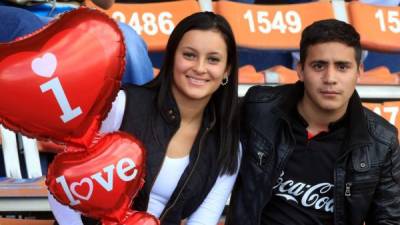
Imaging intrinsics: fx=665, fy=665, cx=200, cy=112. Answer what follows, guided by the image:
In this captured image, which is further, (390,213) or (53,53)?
(390,213)

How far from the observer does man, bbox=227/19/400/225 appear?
158 centimetres

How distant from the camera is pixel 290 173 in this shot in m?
1.62

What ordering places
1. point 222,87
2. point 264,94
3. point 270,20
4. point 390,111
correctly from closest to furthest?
point 222,87
point 264,94
point 390,111
point 270,20

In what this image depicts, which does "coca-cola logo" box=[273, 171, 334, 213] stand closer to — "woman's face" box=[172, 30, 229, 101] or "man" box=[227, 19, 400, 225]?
"man" box=[227, 19, 400, 225]

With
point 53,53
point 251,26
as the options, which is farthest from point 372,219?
point 251,26

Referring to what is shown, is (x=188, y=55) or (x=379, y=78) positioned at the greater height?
(x=379, y=78)

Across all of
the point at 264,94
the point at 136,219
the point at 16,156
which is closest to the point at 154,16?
the point at 16,156

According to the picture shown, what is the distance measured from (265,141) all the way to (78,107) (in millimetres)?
567

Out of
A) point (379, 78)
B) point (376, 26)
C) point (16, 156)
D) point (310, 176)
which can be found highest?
point (376, 26)

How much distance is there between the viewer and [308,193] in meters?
1.61

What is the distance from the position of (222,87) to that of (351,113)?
12.8 inches

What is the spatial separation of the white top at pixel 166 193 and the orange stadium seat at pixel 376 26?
1.60 metres

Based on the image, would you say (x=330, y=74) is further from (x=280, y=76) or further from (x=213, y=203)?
(x=280, y=76)

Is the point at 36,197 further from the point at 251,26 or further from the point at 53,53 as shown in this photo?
the point at 251,26
